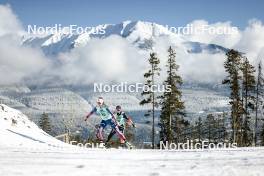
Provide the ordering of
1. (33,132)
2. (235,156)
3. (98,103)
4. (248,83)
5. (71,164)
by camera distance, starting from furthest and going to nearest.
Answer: (248,83)
(33,132)
(98,103)
(235,156)
(71,164)

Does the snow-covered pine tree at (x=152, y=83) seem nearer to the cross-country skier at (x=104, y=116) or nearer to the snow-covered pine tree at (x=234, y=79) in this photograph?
the snow-covered pine tree at (x=234, y=79)

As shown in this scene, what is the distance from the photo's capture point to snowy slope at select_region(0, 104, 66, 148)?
19777mm

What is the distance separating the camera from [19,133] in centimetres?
2305

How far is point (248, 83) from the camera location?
50094 millimetres

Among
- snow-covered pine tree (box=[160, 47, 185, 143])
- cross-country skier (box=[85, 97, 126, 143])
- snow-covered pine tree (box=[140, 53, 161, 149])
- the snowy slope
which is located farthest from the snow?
snow-covered pine tree (box=[140, 53, 161, 149])

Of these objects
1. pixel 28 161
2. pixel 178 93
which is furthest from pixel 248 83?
pixel 28 161

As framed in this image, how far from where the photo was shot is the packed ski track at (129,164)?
10891 millimetres

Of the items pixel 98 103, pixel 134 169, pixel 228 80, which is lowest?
pixel 134 169

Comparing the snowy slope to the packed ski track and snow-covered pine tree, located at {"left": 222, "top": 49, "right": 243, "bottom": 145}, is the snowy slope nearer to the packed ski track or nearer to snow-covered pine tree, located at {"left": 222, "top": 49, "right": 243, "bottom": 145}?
the packed ski track

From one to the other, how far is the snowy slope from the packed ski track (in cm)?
502

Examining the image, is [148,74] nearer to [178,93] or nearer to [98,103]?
[178,93]

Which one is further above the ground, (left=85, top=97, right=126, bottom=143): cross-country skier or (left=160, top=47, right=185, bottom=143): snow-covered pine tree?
(left=160, top=47, right=185, bottom=143): snow-covered pine tree

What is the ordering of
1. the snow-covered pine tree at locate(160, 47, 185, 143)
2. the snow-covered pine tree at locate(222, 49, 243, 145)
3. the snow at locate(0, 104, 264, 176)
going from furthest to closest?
the snow-covered pine tree at locate(160, 47, 185, 143), the snow-covered pine tree at locate(222, 49, 243, 145), the snow at locate(0, 104, 264, 176)

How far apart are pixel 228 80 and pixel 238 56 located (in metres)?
2.34
